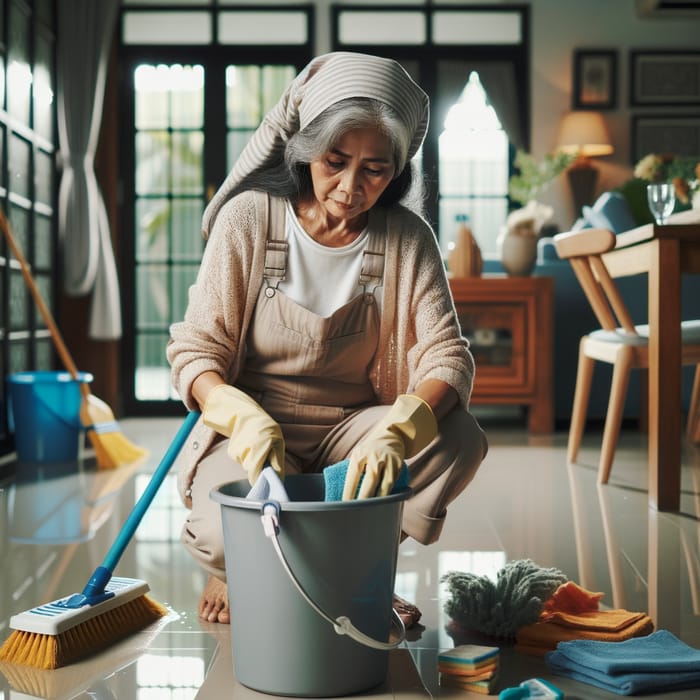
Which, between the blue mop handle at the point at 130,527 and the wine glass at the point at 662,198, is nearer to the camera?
the blue mop handle at the point at 130,527

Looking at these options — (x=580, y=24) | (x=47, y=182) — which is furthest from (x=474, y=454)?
(x=580, y=24)

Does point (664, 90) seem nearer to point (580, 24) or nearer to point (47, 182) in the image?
point (580, 24)

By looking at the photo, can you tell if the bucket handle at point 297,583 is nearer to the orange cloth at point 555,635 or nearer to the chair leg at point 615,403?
the orange cloth at point 555,635

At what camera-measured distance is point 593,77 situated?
6.23 meters

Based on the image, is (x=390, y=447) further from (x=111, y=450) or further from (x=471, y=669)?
(x=111, y=450)

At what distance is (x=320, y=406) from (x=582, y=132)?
4.80 metres

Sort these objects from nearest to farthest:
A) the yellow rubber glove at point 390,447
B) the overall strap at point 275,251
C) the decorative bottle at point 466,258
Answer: the yellow rubber glove at point 390,447 < the overall strap at point 275,251 < the decorative bottle at point 466,258

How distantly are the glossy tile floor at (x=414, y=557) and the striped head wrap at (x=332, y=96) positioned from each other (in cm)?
82

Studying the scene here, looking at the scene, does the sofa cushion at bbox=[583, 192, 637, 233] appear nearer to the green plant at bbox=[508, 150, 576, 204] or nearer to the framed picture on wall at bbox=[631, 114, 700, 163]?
the green plant at bbox=[508, 150, 576, 204]

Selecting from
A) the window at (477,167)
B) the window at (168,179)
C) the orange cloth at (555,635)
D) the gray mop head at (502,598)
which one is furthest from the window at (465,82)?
the orange cloth at (555,635)

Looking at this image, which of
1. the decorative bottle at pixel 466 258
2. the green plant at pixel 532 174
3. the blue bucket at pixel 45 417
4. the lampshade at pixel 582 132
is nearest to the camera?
the blue bucket at pixel 45 417

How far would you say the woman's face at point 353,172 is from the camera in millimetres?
1600

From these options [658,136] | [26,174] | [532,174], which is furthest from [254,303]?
[658,136]

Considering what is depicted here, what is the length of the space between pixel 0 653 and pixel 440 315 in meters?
0.91
